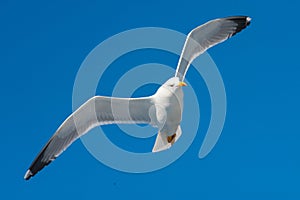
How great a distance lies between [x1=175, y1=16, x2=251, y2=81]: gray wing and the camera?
65.3 feet

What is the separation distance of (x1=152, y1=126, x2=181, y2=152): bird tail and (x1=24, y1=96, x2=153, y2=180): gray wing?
0.54 meters

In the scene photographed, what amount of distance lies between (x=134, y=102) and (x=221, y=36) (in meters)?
2.25

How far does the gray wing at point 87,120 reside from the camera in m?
20.0

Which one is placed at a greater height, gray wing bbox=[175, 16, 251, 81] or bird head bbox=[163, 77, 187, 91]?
gray wing bbox=[175, 16, 251, 81]

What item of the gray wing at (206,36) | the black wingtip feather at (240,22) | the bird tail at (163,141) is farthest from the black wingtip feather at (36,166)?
the black wingtip feather at (240,22)

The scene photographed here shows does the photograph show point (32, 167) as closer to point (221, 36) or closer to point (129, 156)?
point (129, 156)

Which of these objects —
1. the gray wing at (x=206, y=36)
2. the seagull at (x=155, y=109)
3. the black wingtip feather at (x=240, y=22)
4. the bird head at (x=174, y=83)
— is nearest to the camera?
the bird head at (x=174, y=83)

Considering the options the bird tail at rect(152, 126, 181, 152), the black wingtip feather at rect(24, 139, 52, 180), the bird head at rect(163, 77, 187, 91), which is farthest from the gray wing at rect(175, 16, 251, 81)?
the black wingtip feather at rect(24, 139, 52, 180)

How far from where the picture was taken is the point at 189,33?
65.2 feet

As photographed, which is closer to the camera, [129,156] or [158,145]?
[158,145]

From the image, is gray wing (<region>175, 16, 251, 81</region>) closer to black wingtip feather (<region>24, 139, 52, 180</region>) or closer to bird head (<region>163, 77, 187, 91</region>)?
bird head (<region>163, 77, 187, 91</region>)

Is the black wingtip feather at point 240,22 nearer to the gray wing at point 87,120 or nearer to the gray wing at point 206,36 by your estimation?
the gray wing at point 206,36

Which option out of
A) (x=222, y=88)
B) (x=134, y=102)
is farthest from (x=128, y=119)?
(x=222, y=88)

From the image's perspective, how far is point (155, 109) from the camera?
19.9 m
